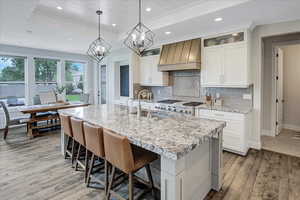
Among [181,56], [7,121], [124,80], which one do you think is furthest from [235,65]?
[7,121]

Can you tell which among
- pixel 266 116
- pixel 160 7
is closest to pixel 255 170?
pixel 266 116

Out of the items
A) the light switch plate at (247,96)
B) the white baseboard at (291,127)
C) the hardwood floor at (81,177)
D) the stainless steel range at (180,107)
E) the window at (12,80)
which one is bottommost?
the hardwood floor at (81,177)

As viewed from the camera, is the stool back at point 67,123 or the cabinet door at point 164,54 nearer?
the stool back at point 67,123

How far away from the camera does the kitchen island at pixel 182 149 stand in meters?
1.50

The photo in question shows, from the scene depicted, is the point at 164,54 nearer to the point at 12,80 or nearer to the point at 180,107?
the point at 180,107

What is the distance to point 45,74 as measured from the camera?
676 cm

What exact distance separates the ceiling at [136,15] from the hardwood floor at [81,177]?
270 centimetres

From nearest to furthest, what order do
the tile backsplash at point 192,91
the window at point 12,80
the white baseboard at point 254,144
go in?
the white baseboard at point 254,144, the tile backsplash at point 192,91, the window at point 12,80

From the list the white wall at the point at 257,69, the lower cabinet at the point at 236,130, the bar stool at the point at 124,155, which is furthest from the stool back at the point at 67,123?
the white wall at the point at 257,69

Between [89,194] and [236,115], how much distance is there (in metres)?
2.98

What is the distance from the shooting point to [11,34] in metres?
4.50

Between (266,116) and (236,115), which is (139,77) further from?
(266,116)

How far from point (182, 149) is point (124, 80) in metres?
5.49

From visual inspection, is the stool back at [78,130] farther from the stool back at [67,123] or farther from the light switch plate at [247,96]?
the light switch plate at [247,96]
